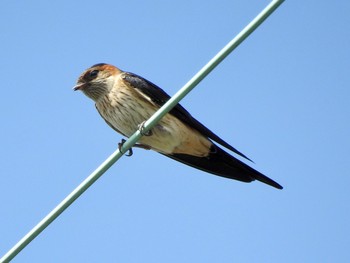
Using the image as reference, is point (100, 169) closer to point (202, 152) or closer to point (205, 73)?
point (205, 73)

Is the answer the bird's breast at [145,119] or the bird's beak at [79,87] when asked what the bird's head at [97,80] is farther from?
the bird's breast at [145,119]

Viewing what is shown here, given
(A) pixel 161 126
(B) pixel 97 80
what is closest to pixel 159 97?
(A) pixel 161 126

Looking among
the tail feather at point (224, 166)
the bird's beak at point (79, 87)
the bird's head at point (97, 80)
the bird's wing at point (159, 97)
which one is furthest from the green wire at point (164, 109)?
the bird's beak at point (79, 87)

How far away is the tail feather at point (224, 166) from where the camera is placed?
7.06 m

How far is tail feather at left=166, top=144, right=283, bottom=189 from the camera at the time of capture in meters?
7.06

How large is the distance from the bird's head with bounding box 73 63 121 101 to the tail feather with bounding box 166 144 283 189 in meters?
1.01

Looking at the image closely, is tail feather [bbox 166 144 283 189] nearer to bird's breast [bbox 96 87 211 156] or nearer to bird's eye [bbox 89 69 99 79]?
bird's breast [bbox 96 87 211 156]

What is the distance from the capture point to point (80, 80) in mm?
8047

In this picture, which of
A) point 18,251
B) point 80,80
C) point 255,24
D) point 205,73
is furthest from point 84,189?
point 80,80

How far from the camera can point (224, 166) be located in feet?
24.3

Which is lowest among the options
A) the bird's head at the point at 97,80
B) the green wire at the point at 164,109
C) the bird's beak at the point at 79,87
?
the green wire at the point at 164,109

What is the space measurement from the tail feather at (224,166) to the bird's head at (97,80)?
3.32 ft

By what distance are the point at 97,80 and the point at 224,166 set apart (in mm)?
1695

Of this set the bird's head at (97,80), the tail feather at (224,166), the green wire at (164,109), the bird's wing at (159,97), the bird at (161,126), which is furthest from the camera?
the bird's head at (97,80)
